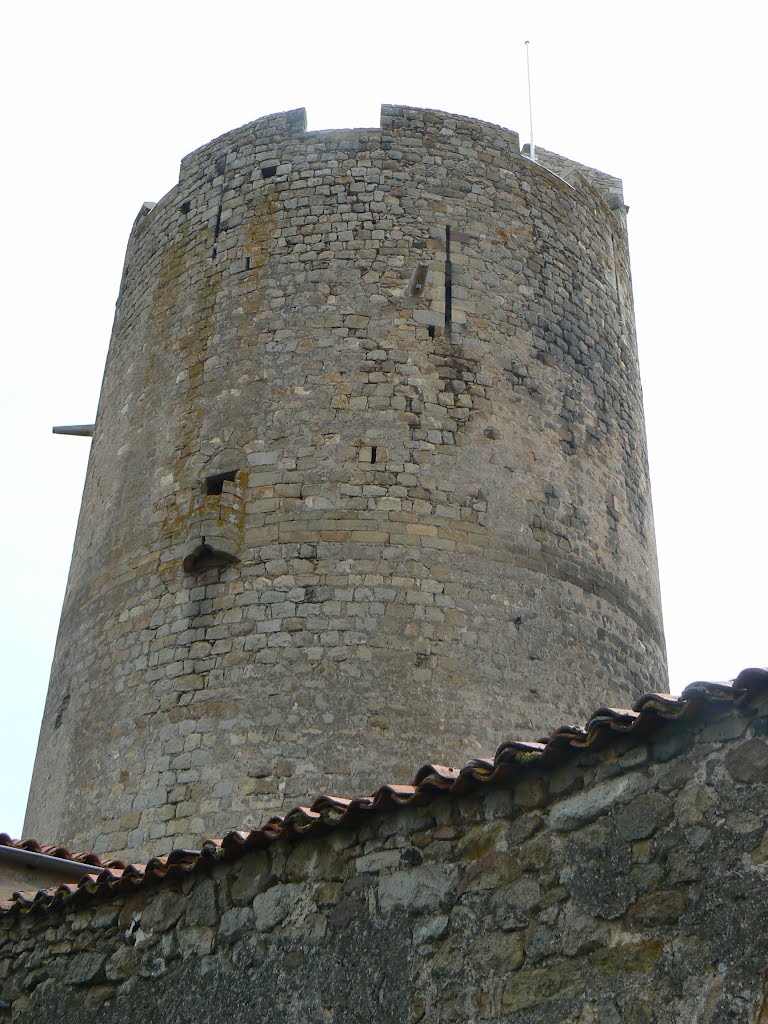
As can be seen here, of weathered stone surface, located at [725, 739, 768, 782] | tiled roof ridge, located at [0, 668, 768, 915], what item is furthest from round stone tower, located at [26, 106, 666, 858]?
weathered stone surface, located at [725, 739, 768, 782]

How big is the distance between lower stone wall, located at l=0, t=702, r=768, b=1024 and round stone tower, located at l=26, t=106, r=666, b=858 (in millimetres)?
2735

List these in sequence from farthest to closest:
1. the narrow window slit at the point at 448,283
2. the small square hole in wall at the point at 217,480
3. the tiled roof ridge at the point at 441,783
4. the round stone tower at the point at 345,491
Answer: the narrow window slit at the point at 448,283 → the small square hole in wall at the point at 217,480 → the round stone tower at the point at 345,491 → the tiled roof ridge at the point at 441,783

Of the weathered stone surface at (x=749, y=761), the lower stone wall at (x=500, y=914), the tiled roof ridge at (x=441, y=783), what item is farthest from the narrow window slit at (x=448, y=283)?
the weathered stone surface at (x=749, y=761)

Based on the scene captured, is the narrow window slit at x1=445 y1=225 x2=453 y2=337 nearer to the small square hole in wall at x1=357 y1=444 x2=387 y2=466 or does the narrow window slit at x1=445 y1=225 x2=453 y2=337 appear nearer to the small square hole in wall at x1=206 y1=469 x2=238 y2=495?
the small square hole in wall at x1=357 y1=444 x2=387 y2=466

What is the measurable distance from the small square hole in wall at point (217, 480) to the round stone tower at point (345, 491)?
33 millimetres

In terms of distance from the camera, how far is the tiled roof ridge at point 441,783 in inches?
171

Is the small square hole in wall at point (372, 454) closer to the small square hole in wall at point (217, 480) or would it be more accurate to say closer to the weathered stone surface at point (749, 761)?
the small square hole in wall at point (217, 480)

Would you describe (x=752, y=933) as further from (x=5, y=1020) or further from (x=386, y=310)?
(x=386, y=310)

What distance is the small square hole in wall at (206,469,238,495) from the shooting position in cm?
985

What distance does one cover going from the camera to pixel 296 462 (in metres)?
9.73

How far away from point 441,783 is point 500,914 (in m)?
0.56

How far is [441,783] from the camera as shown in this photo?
16.6 feet

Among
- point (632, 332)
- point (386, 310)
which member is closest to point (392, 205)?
point (386, 310)

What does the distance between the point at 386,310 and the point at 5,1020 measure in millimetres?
6134
